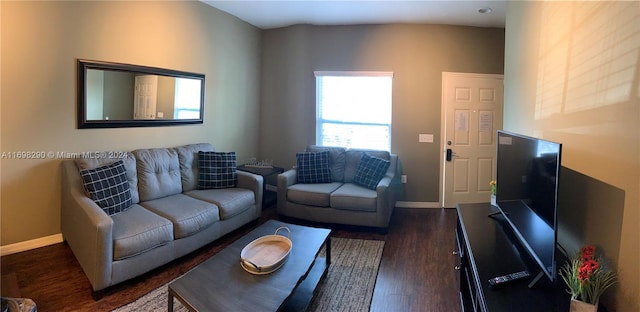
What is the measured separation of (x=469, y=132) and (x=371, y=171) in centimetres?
170

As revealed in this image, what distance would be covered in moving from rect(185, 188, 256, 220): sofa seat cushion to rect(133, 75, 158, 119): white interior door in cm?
98

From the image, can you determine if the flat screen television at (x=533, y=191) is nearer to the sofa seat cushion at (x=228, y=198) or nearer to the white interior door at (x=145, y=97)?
the sofa seat cushion at (x=228, y=198)

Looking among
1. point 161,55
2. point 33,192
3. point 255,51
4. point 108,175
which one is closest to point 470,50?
point 255,51

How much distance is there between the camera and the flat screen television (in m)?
1.54

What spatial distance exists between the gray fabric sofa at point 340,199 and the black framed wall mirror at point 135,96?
4.86 feet

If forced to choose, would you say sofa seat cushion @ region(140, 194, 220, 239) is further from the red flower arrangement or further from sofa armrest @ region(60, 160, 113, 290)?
the red flower arrangement

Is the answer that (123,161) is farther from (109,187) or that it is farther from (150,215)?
(150,215)

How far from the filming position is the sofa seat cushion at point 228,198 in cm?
334

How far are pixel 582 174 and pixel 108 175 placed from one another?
337 centimetres

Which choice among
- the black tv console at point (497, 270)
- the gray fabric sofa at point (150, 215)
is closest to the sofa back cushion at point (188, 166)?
the gray fabric sofa at point (150, 215)

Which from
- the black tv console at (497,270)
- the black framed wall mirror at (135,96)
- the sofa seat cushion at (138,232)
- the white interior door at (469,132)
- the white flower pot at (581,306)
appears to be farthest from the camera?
the white interior door at (469,132)

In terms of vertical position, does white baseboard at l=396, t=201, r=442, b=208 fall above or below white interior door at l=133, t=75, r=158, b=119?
below

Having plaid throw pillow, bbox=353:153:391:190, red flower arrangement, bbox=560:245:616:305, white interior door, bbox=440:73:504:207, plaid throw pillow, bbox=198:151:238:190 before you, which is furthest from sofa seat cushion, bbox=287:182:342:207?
red flower arrangement, bbox=560:245:616:305

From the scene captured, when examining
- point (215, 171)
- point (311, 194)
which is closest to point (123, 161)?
point (215, 171)
